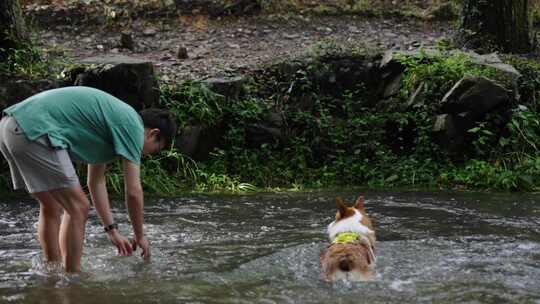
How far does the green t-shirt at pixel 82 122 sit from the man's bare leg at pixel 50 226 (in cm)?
51

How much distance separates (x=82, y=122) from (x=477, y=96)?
19.6 ft

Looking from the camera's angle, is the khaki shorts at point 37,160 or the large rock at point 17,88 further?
the large rock at point 17,88

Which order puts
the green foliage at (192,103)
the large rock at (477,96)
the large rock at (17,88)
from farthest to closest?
the green foliage at (192,103) < the large rock at (477,96) < the large rock at (17,88)

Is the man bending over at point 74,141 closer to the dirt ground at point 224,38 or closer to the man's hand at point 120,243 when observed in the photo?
the man's hand at point 120,243

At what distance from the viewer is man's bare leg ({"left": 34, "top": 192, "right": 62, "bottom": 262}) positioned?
4.80 metres

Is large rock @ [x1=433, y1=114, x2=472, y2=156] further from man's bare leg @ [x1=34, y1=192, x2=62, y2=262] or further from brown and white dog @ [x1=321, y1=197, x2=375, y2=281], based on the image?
man's bare leg @ [x1=34, y1=192, x2=62, y2=262]

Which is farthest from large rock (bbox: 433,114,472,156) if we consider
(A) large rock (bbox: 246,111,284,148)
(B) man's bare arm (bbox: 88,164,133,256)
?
(B) man's bare arm (bbox: 88,164,133,256)

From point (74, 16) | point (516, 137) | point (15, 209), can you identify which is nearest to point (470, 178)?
point (516, 137)

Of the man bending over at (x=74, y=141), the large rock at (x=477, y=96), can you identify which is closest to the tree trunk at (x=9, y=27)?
the man bending over at (x=74, y=141)

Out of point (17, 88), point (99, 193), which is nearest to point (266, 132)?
point (17, 88)

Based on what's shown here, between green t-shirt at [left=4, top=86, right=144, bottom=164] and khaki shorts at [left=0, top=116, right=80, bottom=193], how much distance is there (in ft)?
0.18

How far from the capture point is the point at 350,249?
4734 millimetres

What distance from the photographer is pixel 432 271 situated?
16.4ft

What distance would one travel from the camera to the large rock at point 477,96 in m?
8.95
